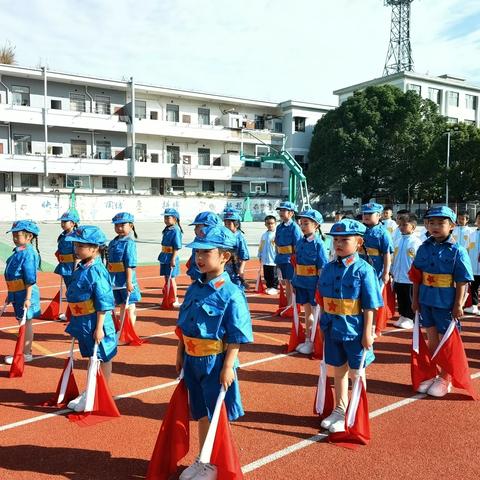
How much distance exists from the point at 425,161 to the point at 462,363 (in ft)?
117

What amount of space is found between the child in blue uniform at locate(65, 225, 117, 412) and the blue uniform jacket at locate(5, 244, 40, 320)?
1.50 meters

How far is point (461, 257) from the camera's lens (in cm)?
504

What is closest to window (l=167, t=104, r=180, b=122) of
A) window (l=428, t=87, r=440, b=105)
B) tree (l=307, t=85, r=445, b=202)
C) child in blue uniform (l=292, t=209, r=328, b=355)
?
tree (l=307, t=85, r=445, b=202)

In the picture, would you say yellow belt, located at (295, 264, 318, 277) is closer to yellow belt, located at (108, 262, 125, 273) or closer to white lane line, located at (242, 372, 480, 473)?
white lane line, located at (242, 372, 480, 473)

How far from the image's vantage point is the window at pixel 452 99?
160 ft

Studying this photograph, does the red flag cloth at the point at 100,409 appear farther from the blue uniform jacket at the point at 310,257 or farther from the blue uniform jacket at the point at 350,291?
the blue uniform jacket at the point at 310,257

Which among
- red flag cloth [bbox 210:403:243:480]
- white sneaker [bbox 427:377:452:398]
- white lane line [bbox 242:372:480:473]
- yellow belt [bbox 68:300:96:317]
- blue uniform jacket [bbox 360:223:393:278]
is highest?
blue uniform jacket [bbox 360:223:393:278]

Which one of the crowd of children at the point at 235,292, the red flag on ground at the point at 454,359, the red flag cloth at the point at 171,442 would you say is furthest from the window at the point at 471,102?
the red flag cloth at the point at 171,442

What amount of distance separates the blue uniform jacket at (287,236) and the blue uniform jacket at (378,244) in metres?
1.28

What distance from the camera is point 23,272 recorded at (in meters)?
5.86

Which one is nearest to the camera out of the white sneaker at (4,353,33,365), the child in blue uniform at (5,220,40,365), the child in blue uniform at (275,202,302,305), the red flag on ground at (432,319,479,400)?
the red flag on ground at (432,319,479,400)

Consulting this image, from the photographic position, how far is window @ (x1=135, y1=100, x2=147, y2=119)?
4106 centimetres

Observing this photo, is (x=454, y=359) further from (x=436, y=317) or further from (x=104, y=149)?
(x=104, y=149)

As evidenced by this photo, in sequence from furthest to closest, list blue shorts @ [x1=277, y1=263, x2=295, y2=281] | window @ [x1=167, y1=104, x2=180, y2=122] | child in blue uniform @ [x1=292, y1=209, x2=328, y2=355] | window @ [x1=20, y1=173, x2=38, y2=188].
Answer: window @ [x1=167, y1=104, x2=180, y2=122] → window @ [x1=20, y1=173, x2=38, y2=188] → blue shorts @ [x1=277, y1=263, x2=295, y2=281] → child in blue uniform @ [x1=292, y1=209, x2=328, y2=355]
